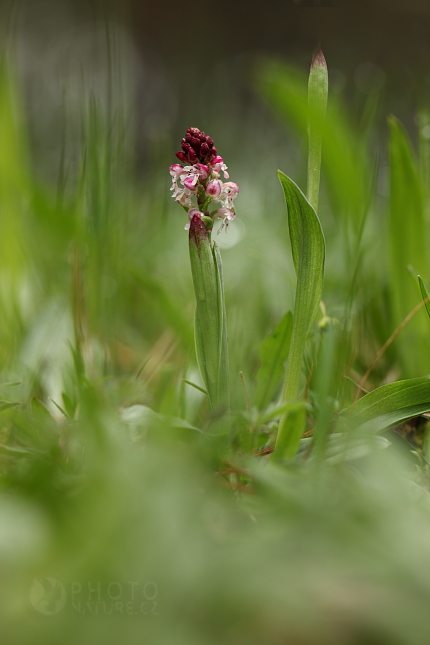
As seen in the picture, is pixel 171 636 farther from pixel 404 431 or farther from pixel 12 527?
pixel 404 431

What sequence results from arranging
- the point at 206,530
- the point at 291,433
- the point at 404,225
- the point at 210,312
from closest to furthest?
the point at 206,530 < the point at 291,433 < the point at 210,312 < the point at 404,225

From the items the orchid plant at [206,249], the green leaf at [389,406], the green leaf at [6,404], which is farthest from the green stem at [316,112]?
the green leaf at [6,404]

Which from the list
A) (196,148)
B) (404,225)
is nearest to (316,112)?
(196,148)

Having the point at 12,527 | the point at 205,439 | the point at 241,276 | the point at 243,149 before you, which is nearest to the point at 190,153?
the point at 205,439

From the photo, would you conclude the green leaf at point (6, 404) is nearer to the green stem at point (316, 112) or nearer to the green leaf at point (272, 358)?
the green leaf at point (272, 358)

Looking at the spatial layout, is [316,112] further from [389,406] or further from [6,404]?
[6,404]

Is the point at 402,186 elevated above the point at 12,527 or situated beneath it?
elevated above
